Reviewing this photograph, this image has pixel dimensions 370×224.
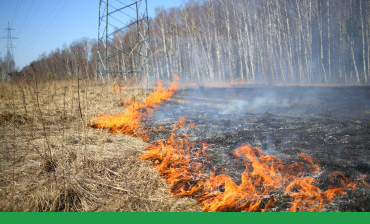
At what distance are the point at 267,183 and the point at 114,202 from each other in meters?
2.03

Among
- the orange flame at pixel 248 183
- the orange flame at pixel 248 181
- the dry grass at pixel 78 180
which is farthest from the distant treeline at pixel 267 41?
the orange flame at pixel 248 183

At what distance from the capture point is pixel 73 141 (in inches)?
175

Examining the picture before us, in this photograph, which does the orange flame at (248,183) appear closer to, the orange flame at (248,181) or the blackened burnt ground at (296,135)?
the orange flame at (248,181)

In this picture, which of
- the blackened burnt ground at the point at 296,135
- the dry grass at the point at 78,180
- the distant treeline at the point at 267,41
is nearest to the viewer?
the dry grass at the point at 78,180

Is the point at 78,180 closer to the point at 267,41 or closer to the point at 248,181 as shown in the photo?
the point at 248,181

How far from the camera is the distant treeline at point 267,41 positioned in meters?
17.5

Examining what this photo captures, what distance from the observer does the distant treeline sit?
1748 cm

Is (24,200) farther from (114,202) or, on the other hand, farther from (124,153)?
(124,153)

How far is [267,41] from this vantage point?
21.2m

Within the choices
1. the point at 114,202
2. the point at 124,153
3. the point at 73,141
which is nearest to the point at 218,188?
the point at 114,202

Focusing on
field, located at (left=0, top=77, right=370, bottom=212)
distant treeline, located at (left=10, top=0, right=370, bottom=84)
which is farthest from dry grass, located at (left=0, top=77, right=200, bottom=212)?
distant treeline, located at (left=10, top=0, right=370, bottom=84)

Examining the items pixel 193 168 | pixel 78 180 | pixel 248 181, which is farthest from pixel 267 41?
pixel 78 180

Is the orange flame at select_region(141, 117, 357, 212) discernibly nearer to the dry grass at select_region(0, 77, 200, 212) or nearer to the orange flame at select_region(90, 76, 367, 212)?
the orange flame at select_region(90, 76, 367, 212)

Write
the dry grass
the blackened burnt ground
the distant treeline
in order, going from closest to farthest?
the dry grass
the blackened burnt ground
the distant treeline
